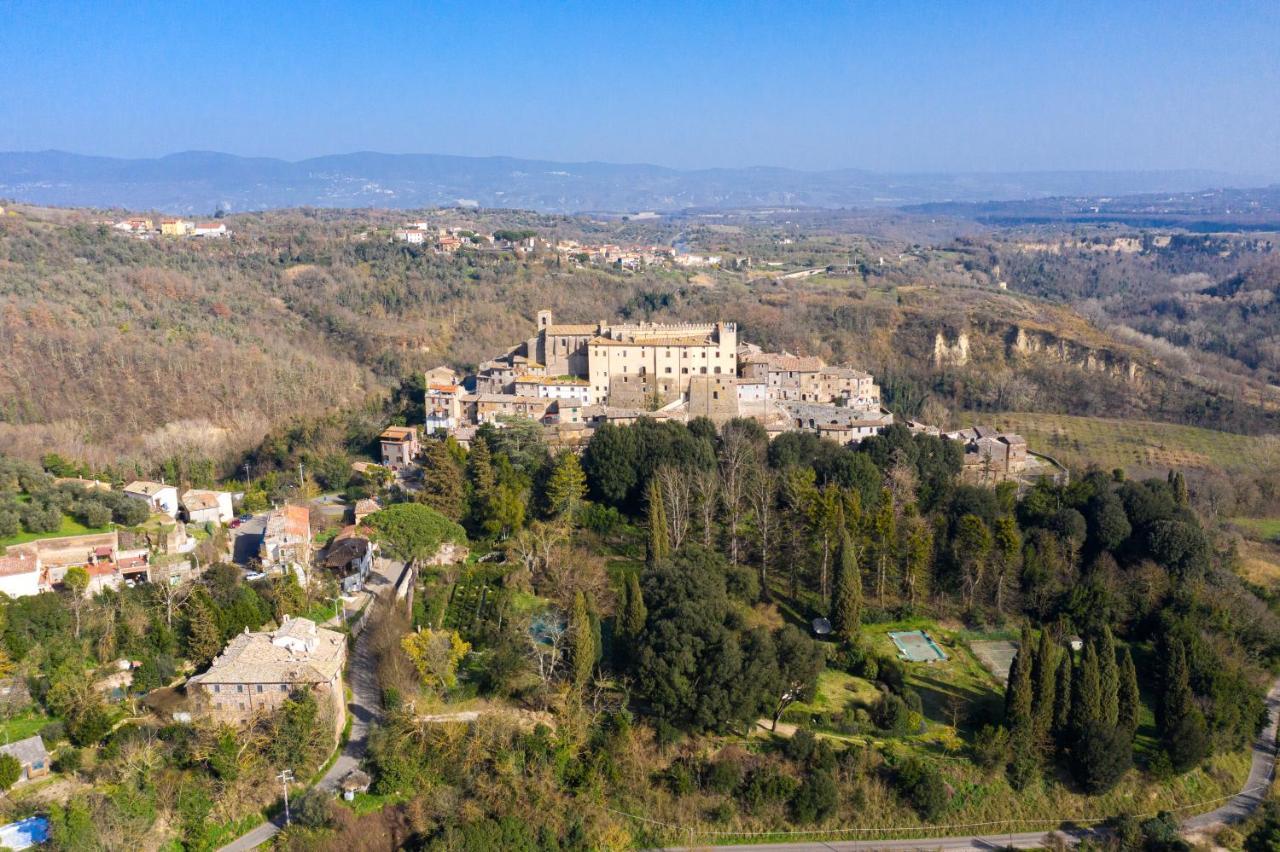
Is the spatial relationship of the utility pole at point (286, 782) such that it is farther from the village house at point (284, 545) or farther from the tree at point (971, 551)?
the tree at point (971, 551)

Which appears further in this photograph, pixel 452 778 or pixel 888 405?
pixel 888 405

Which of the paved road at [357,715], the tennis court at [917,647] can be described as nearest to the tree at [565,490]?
the paved road at [357,715]

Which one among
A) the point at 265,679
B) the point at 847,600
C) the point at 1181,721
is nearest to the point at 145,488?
the point at 265,679

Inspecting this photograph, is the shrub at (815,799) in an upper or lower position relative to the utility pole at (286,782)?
lower

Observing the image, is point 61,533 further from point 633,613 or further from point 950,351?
point 950,351

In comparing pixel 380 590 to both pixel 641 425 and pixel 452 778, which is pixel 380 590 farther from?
pixel 641 425

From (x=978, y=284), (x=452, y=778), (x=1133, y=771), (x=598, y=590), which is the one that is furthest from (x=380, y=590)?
(x=978, y=284)
